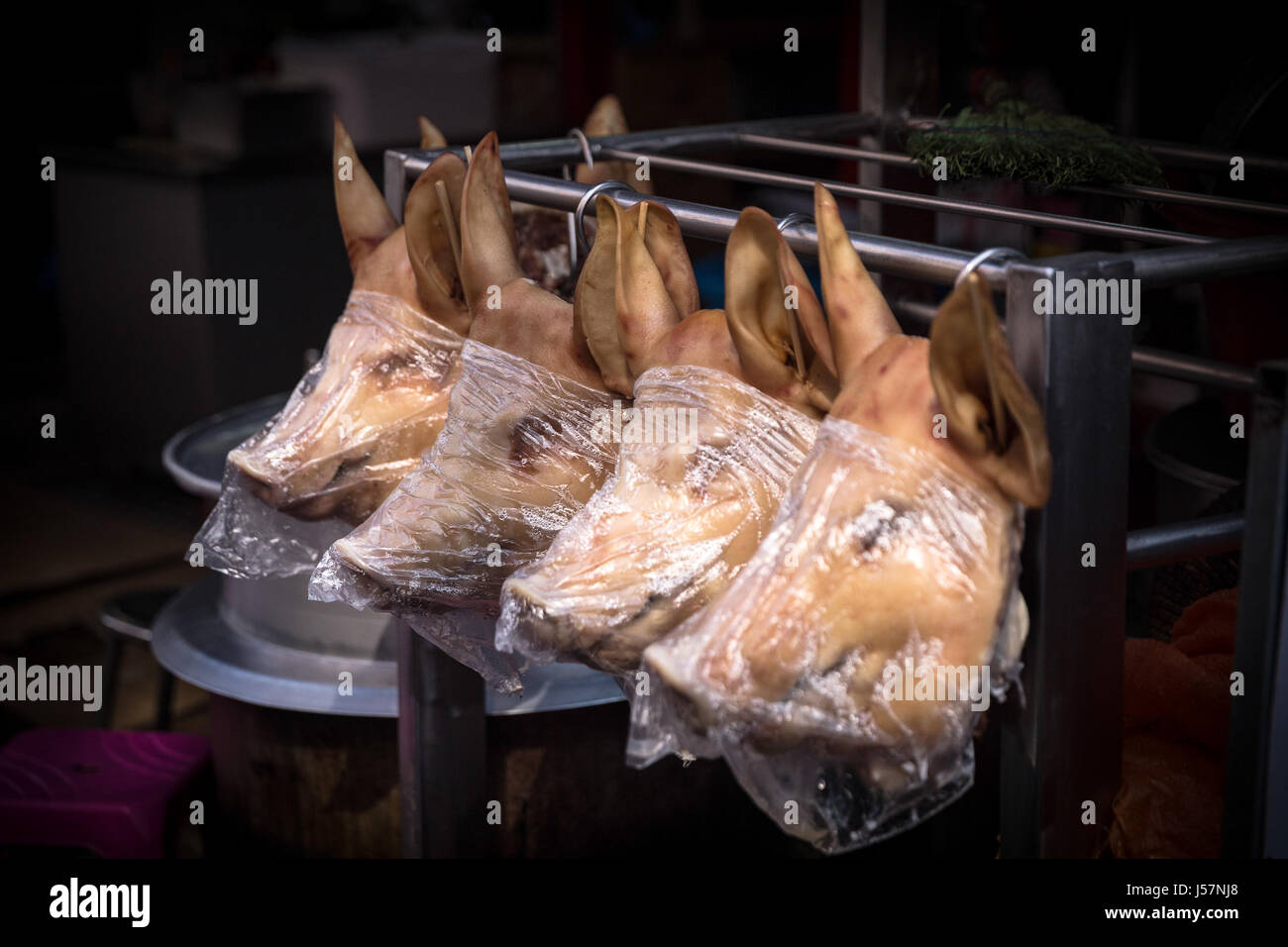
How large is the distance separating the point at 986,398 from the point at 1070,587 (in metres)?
0.21

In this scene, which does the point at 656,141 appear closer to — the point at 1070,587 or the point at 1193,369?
the point at 1193,369

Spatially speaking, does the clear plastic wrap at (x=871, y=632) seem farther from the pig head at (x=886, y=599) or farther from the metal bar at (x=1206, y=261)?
the metal bar at (x=1206, y=261)

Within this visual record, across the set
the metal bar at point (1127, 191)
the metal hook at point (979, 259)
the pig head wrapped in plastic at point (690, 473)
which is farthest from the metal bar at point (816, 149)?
the metal hook at point (979, 259)

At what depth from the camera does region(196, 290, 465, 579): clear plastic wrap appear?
5.26ft

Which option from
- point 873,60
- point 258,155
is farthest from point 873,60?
point 258,155

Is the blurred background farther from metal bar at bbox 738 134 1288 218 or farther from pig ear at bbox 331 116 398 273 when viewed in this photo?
pig ear at bbox 331 116 398 273

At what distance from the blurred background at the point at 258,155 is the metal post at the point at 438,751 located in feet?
4.60

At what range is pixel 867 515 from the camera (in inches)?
42.9

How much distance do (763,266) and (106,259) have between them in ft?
18.0

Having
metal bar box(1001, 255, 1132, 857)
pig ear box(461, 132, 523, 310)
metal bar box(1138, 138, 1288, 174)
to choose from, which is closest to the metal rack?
metal bar box(1001, 255, 1132, 857)

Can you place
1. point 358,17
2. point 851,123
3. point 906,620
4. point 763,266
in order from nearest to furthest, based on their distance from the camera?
point 906,620 → point 763,266 → point 851,123 → point 358,17

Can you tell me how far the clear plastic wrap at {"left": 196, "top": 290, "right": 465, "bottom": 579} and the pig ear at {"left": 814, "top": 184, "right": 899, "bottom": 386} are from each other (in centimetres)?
62
